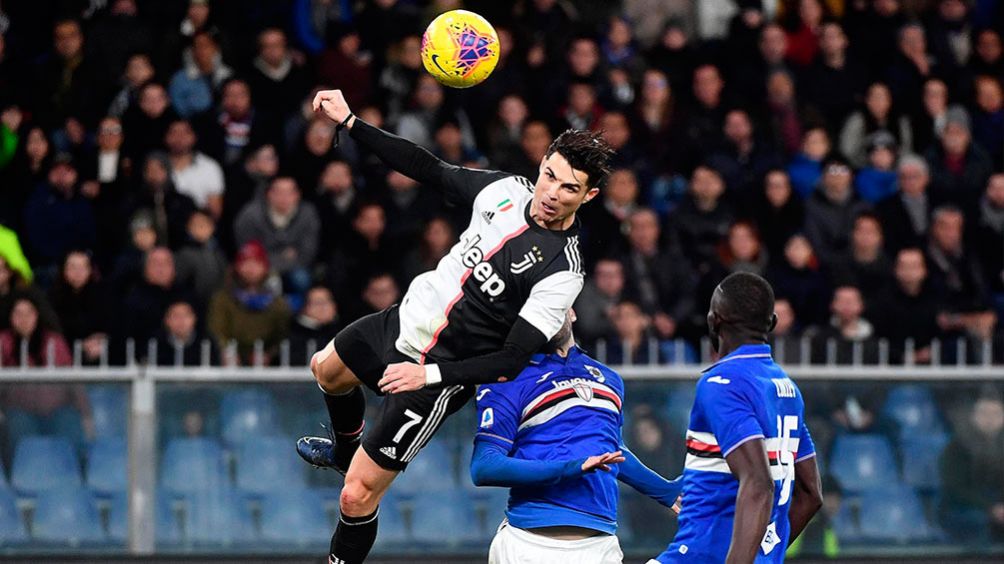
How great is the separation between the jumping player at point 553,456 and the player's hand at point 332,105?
137 cm

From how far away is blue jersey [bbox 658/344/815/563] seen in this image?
583 cm

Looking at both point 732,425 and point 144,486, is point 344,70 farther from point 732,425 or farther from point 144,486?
point 732,425

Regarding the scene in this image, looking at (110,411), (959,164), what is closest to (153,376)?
(110,411)

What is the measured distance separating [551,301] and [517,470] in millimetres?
820

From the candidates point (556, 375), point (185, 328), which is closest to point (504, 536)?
point (556, 375)

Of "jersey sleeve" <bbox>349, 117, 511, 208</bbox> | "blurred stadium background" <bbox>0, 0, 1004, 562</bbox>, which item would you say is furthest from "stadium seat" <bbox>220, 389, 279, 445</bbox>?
"jersey sleeve" <bbox>349, 117, 511, 208</bbox>

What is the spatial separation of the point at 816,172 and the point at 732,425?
27.0ft

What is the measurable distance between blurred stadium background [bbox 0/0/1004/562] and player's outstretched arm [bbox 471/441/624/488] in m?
4.19

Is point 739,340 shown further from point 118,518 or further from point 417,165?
point 118,518

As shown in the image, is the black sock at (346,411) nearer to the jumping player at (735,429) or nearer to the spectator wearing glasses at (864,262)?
the jumping player at (735,429)

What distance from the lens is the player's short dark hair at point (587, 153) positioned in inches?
269

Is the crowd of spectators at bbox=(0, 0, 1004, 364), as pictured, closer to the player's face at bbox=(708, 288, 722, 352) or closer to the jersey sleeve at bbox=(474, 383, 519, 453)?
the jersey sleeve at bbox=(474, 383, 519, 453)

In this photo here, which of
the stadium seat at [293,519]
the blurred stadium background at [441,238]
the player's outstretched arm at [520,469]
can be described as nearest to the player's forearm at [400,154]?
the player's outstretched arm at [520,469]

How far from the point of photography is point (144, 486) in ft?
34.2
